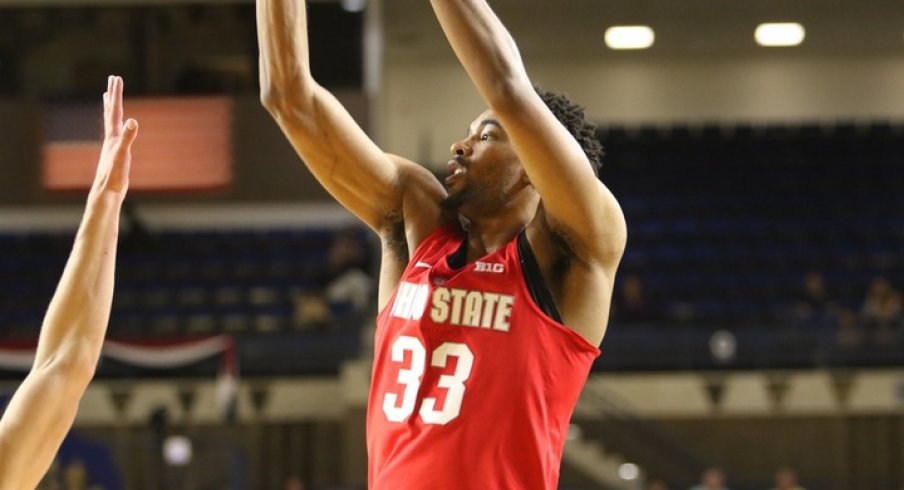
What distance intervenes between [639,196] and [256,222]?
4.31 meters

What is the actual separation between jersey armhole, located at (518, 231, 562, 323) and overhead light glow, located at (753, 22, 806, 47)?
14592 mm

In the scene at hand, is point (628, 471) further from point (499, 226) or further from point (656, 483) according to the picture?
point (499, 226)

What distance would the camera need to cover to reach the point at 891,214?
1602 cm

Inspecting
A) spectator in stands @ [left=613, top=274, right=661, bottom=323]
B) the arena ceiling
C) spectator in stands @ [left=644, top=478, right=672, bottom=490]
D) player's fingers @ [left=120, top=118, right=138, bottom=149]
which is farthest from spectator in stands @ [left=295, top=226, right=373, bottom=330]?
player's fingers @ [left=120, top=118, right=138, bottom=149]

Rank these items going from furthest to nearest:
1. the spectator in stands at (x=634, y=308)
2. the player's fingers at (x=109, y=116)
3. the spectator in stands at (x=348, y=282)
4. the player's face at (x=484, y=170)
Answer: the spectator in stands at (x=348, y=282), the spectator in stands at (x=634, y=308), the player's face at (x=484, y=170), the player's fingers at (x=109, y=116)

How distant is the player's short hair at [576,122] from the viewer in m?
3.20

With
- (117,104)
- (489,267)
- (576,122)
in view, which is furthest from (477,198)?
(117,104)

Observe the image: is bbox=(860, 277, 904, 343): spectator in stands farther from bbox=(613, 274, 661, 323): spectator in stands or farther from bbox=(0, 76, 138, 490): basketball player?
bbox=(0, 76, 138, 490): basketball player

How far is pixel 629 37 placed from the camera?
1759 centimetres

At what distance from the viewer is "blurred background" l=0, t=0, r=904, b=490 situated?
13.6 metres

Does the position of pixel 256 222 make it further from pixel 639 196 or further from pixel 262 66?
pixel 262 66

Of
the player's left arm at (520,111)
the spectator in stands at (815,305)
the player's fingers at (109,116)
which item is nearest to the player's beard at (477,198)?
the player's left arm at (520,111)

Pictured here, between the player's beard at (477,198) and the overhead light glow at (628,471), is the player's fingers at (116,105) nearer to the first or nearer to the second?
the player's beard at (477,198)

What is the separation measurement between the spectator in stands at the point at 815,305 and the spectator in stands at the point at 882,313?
30 cm
